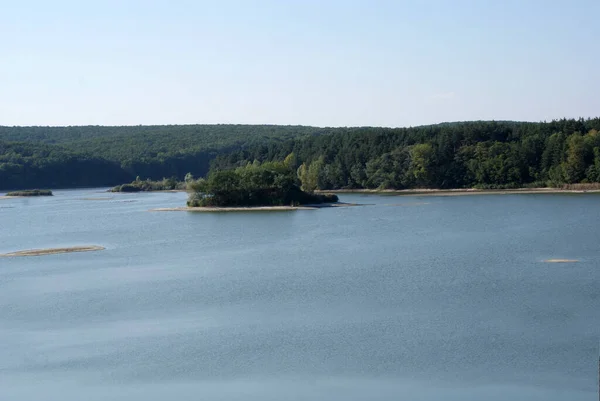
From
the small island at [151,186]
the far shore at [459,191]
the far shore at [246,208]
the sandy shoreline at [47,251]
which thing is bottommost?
the small island at [151,186]

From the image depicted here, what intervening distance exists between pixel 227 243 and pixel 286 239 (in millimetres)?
2918

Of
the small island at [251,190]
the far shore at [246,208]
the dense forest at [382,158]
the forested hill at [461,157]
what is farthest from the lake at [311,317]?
the dense forest at [382,158]

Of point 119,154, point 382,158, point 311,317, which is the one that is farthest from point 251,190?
point 119,154

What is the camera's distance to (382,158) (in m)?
92.6

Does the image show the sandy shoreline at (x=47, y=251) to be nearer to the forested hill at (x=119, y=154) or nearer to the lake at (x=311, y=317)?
the lake at (x=311, y=317)

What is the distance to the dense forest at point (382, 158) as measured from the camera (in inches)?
3290

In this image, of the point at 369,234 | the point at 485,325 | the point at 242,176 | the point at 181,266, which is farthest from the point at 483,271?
the point at 242,176

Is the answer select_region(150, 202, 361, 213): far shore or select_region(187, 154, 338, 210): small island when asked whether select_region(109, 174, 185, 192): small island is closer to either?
select_region(187, 154, 338, 210): small island

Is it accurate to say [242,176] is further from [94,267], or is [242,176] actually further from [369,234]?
[94,267]

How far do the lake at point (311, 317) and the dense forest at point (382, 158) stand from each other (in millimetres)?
40255

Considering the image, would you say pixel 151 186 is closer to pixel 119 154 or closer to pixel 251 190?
pixel 119 154

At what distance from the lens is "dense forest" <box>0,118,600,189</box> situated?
83562mm

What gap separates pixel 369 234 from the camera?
1742 inches

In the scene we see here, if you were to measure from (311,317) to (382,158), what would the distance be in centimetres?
7006
